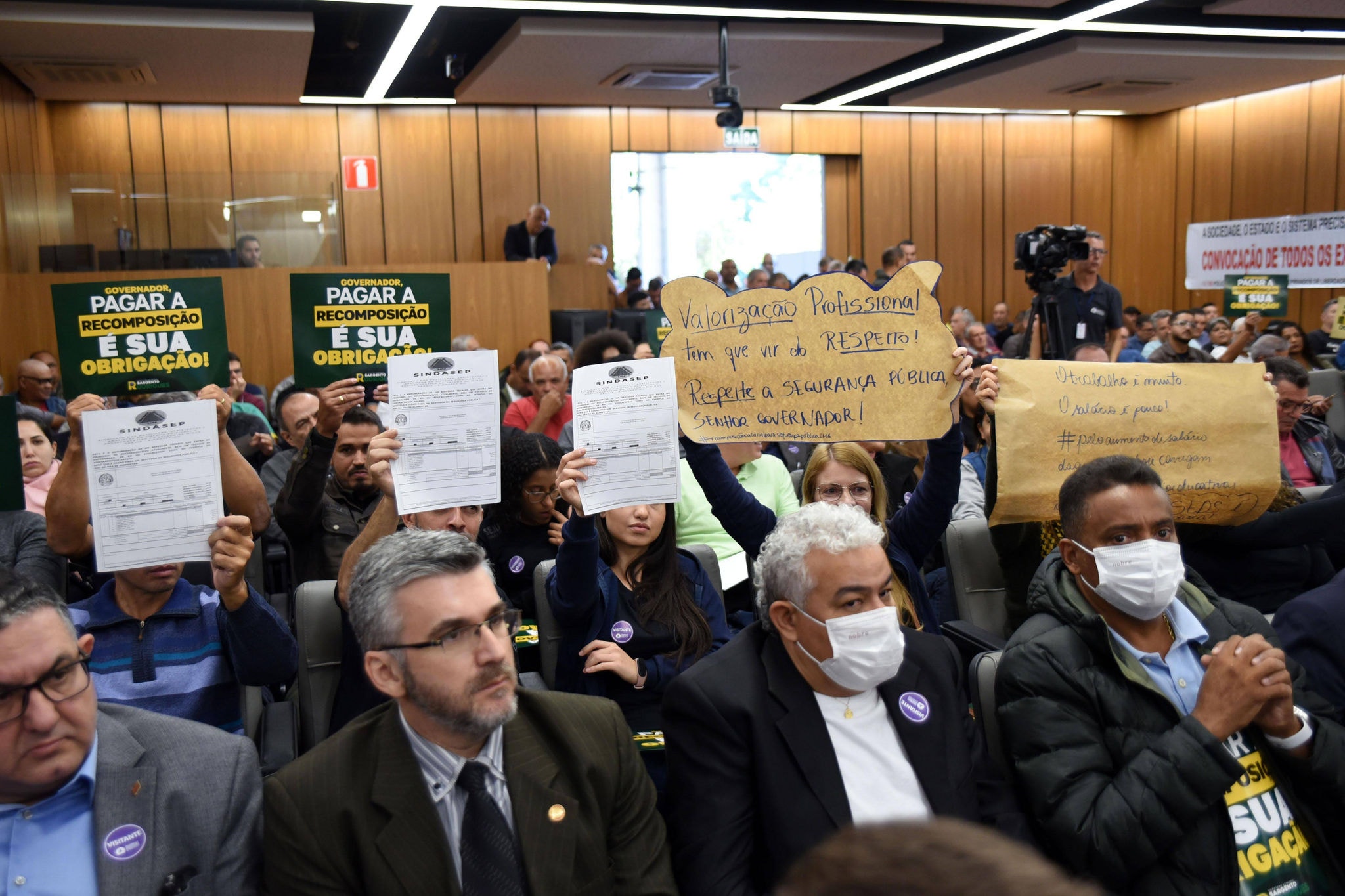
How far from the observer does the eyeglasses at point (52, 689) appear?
5.24 feet

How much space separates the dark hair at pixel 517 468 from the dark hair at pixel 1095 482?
1645mm

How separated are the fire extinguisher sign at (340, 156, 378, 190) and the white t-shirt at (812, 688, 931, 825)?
11697mm

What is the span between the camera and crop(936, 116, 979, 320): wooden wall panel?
1496cm

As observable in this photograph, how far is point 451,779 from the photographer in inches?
70.8

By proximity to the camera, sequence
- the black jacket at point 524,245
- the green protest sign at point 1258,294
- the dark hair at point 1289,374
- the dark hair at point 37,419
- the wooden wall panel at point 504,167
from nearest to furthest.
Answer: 1. the dark hair at point 37,419
2. the dark hair at point 1289,374
3. the green protest sign at point 1258,294
4. the black jacket at point 524,245
5. the wooden wall panel at point 504,167

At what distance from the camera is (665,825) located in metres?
2.04

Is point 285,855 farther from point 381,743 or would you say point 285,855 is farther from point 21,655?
point 21,655

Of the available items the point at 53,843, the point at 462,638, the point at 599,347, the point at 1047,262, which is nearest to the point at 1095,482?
the point at 462,638

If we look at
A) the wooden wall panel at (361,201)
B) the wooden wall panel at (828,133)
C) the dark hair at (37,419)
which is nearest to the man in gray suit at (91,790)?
the dark hair at (37,419)

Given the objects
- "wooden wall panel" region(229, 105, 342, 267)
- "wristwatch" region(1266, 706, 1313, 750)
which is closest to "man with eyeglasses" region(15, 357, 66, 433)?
"wooden wall panel" region(229, 105, 342, 267)

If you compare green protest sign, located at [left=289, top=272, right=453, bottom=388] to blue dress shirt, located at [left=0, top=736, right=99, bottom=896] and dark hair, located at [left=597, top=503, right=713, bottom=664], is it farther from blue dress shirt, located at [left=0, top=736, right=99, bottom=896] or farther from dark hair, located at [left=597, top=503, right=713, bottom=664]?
blue dress shirt, located at [left=0, top=736, right=99, bottom=896]

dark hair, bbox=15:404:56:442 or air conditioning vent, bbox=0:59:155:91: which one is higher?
air conditioning vent, bbox=0:59:155:91

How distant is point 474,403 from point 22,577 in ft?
4.17

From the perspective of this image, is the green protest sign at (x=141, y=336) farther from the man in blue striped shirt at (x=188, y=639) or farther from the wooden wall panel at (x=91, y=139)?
the wooden wall panel at (x=91, y=139)
